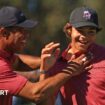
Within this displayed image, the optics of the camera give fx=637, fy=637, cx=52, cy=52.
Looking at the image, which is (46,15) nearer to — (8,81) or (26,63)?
(26,63)

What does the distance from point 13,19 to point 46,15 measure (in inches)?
707

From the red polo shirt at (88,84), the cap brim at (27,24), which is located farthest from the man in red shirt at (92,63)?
the cap brim at (27,24)

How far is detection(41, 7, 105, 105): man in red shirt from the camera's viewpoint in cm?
482

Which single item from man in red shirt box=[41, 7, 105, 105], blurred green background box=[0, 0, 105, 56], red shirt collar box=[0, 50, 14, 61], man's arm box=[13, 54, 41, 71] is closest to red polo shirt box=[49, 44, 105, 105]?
man in red shirt box=[41, 7, 105, 105]

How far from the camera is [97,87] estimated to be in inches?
190

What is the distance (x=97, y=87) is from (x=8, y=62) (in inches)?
27.5

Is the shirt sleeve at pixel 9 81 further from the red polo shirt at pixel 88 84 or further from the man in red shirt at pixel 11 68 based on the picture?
the red polo shirt at pixel 88 84

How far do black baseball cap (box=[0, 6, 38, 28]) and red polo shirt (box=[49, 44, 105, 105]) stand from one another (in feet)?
1.38

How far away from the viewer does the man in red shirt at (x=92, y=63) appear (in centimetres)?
482

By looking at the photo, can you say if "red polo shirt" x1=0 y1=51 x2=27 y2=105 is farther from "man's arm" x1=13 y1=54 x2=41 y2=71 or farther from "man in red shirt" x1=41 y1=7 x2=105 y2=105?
"man's arm" x1=13 y1=54 x2=41 y2=71

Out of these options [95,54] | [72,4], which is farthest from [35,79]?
[72,4]

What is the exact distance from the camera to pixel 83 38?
488 cm

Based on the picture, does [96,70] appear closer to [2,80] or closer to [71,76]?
[71,76]

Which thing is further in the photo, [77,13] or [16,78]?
[77,13]
